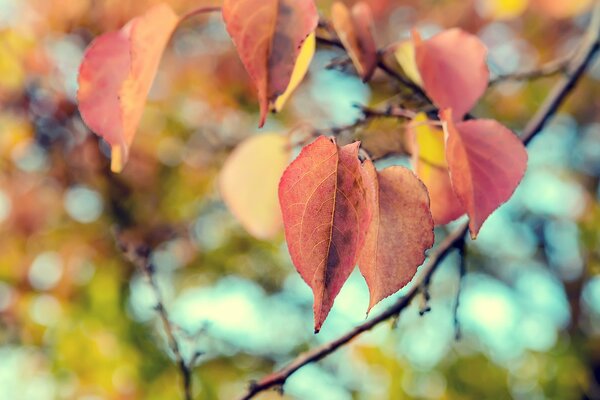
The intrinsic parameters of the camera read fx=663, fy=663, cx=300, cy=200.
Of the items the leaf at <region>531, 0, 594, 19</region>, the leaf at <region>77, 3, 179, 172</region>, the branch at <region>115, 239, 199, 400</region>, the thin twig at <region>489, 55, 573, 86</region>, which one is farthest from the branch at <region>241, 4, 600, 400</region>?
the leaf at <region>531, 0, 594, 19</region>

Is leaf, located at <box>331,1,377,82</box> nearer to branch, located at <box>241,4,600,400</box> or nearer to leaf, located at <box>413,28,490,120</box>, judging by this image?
leaf, located at <box>413,28,490,120</box>

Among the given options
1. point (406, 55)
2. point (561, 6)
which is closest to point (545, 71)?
point (406, 55)

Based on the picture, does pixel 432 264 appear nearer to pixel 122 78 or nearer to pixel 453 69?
pixel 453 69

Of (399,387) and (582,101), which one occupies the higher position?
(399,387)

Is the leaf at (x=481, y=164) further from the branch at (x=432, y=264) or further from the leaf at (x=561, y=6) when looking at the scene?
the leaf at (x=561, y=6)

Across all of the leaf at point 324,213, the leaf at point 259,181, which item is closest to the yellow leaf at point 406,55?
the leaf at point 259,181

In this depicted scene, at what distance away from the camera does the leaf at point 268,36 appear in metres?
0.47

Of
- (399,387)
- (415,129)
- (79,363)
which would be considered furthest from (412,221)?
(79,363)

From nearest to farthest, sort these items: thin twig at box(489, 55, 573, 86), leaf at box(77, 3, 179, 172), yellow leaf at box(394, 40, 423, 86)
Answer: leaf at box(77, 3, 179, 172) < yellow leaf at box(394, 40, 423, 86) < thin twig at box(489, 55, 573, 86)

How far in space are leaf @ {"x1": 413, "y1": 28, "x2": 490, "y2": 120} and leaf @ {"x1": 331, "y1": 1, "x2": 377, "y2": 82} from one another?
0.04 meters

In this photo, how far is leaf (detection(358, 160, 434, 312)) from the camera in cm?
41

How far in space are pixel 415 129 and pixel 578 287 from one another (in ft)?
7.84

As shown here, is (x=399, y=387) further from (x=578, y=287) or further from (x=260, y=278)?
(x=578, y=287)

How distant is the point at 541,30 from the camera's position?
279 centimetres
